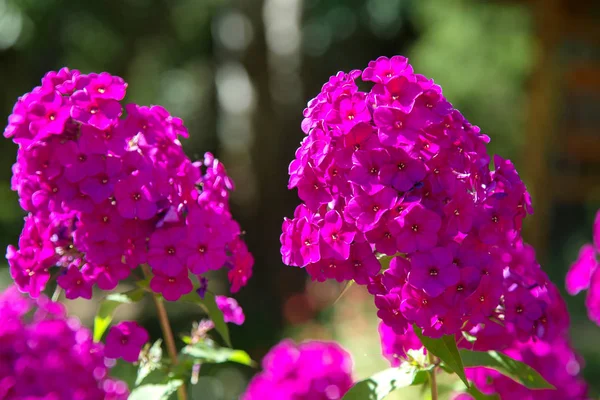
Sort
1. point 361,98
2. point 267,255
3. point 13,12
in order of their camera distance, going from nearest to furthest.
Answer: point 361,98, point 267,255, point 13,12

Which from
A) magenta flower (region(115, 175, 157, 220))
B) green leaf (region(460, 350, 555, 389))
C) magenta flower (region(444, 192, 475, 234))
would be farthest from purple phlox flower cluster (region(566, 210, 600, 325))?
magenta flower (region(115, 175, 157, 220))

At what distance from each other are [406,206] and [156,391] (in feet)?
2.72

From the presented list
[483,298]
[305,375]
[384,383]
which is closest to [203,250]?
[384,383]

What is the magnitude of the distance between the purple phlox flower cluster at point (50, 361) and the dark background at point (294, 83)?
1.29 m

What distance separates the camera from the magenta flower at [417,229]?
138 centimetres

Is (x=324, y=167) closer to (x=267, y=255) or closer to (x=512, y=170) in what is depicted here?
(x=512, y=170)

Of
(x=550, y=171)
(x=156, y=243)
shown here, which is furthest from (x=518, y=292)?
(x=550, y=171)

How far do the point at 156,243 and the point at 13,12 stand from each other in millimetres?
10732

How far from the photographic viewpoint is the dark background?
785cm

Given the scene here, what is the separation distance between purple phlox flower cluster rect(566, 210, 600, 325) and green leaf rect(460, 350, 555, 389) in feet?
1.81

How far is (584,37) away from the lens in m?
8.33

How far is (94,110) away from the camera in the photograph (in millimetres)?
1669

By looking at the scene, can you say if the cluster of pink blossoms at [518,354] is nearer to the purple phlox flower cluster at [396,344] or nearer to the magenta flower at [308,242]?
the purple phlox flower cluster at [396,344]

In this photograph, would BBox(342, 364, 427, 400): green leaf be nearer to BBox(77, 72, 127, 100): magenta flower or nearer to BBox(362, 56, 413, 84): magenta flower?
BBox(362, 56, 413, 84): magenta flower
